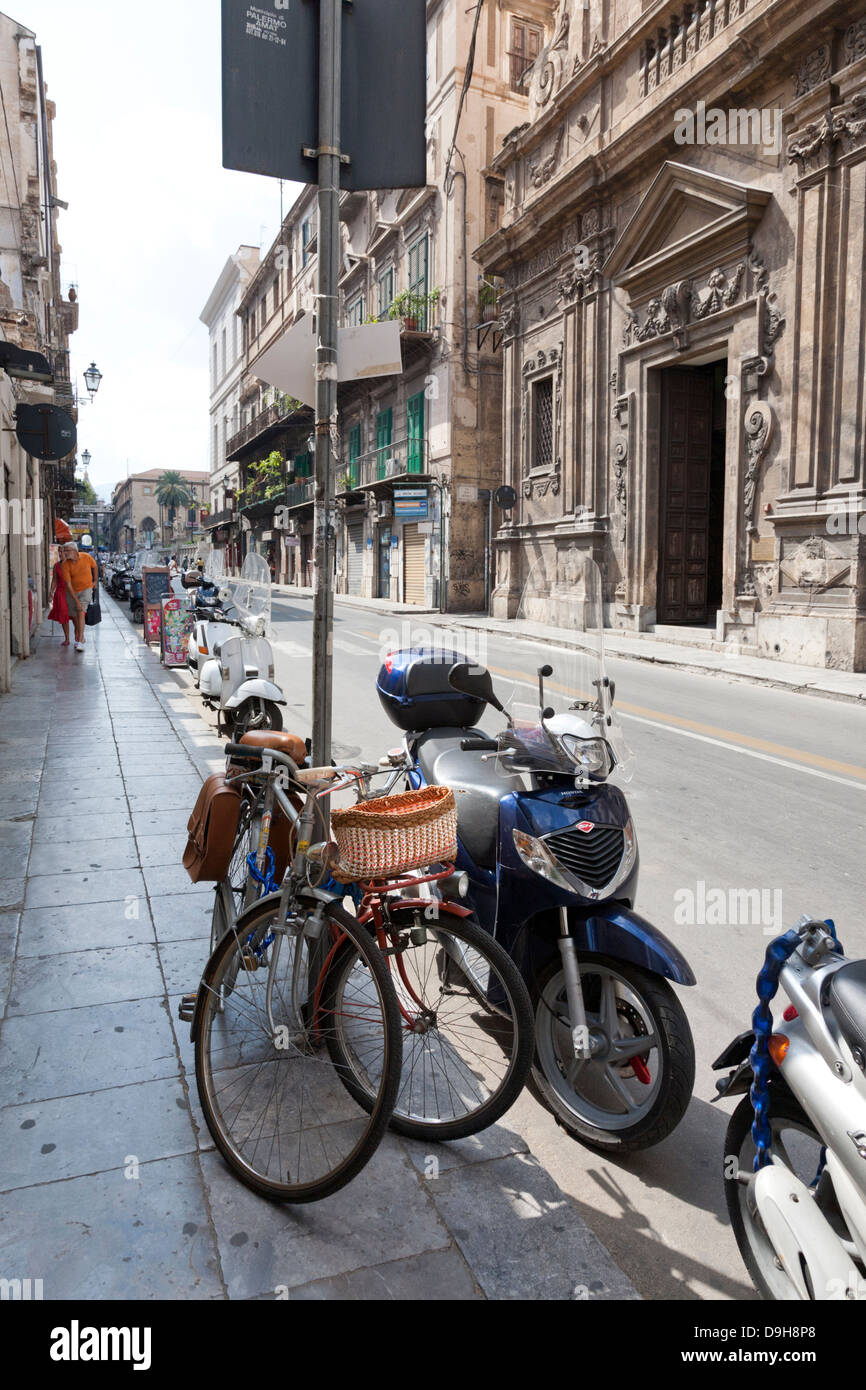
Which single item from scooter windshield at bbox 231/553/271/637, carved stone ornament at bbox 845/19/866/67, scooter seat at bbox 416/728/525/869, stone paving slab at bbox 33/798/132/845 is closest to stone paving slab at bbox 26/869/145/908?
stone paving slab at bbox 33/798/132/845

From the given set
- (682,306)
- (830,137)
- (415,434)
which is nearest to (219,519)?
(415,434)

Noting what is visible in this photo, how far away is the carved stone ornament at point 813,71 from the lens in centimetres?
1356

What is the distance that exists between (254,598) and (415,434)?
22856 millimetres

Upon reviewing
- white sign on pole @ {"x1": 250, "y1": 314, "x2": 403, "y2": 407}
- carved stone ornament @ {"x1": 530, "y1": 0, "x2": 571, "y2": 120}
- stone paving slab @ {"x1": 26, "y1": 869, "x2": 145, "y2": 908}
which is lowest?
stone paving slab @ {"x1": 26, "y1": 869, "x2": 145, "y2": 908}

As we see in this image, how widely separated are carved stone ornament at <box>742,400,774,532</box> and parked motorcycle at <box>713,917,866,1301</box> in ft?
47.4

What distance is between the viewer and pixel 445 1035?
2.97m

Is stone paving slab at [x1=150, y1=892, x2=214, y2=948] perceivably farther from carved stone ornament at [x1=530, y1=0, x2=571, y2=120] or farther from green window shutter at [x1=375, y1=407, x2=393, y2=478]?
green window shutter at [x1=375, y1=407, x2=393, y2=478]

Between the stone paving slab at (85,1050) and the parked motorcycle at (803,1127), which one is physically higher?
the parked motorcycle at (803,1127)

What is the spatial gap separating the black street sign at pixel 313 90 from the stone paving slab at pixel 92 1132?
10.7 ft

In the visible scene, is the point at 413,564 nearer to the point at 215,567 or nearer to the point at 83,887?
the point at 215,567

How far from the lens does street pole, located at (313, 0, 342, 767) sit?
3.63 meters

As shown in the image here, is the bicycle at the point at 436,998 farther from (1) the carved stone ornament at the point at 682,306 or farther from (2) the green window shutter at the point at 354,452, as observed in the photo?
(2) the green window shutter at the point at 354,452

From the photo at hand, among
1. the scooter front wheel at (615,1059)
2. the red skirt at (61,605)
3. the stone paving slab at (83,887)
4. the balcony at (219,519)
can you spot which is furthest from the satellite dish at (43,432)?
the balcony at (219,519)
